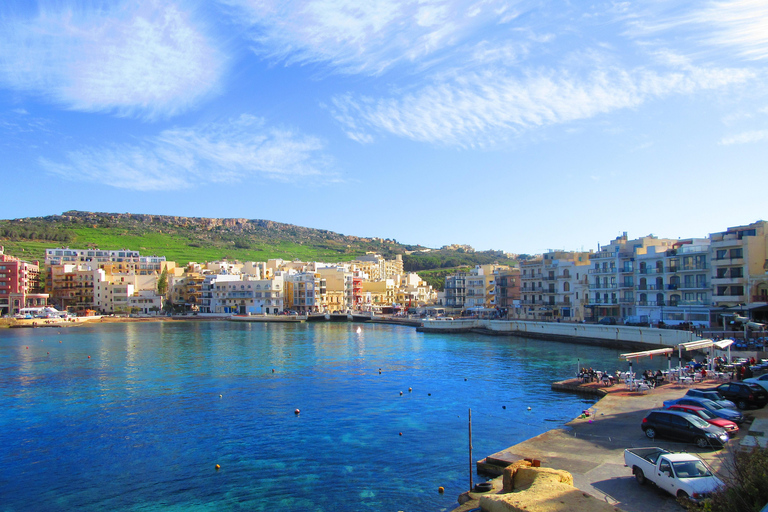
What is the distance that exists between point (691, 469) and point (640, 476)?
1695 mm

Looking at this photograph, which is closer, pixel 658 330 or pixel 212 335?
pixel 658 330

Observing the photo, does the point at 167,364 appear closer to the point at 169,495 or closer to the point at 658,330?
the point at 169,495

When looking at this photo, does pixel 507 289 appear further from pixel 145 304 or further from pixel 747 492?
pixel 747 492

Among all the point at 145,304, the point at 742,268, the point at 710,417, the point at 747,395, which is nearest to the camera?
the point at 710,417

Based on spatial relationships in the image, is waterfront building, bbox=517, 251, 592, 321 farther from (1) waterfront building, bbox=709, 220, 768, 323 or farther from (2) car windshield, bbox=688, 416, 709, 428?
(2) car windshield, bbox=688, 416, 709, 428

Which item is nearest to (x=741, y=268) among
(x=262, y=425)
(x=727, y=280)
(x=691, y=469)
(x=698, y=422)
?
(x=727, y=280)

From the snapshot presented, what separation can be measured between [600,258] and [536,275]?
14.8m

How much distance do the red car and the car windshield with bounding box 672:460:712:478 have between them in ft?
20.8

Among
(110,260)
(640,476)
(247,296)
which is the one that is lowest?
(640,476)

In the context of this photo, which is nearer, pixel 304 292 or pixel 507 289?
pixel 507 289

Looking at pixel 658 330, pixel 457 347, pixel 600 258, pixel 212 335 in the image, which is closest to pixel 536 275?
pixel 600 258

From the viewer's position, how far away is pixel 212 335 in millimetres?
78000

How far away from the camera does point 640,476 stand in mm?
14844

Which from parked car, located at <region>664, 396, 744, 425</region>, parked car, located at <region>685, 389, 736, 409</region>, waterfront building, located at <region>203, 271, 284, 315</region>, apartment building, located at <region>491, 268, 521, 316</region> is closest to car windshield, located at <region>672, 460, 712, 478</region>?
parked car, located at <region>664, 396, 744, 425</region>
